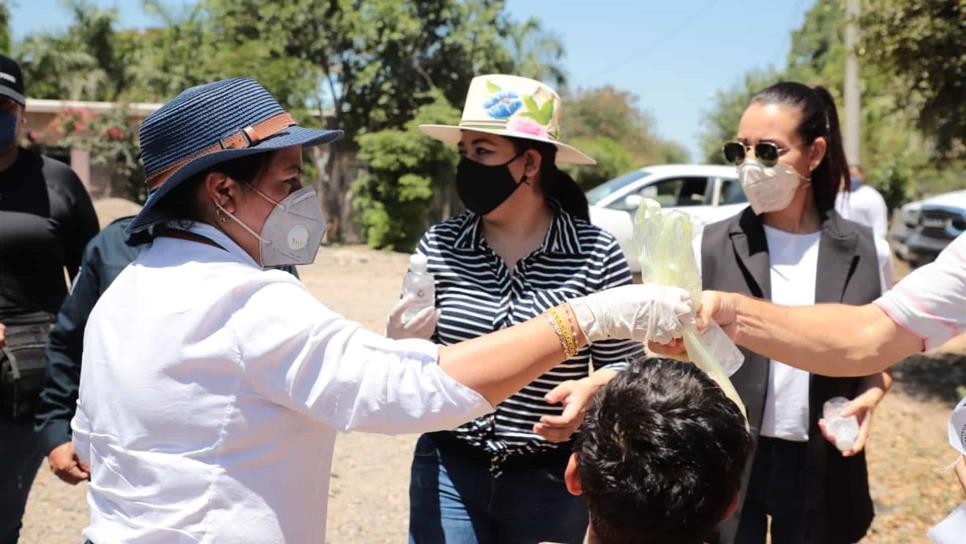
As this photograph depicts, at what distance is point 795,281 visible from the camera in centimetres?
293

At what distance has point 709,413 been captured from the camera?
5.22 ft

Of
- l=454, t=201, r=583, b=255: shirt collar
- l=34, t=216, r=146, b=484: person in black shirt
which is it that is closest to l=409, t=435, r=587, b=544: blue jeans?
l=454, t=201, r=583, b=255: shirt collar

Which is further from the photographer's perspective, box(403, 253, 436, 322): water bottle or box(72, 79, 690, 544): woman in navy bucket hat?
box(403, 253, 436, 322): water bottle

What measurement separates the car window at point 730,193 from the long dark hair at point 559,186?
10376 mm

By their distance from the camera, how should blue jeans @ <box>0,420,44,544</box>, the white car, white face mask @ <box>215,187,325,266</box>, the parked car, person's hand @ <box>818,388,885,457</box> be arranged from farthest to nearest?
the parked car, the white car, blue jeans @ <box>0,420,44,544</box>, person's hand @ <box>818,388,885,457</box>, white face mask @ <box>215,187,325,266</box>

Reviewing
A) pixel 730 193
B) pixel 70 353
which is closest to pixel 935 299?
pixel 70 353

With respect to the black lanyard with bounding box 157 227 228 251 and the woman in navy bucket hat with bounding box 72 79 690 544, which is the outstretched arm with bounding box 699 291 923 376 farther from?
the black lanyard with bounding box 157 227 228 251

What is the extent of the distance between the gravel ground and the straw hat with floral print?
9.58ft

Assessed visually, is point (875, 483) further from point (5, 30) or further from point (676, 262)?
point (5, 30)

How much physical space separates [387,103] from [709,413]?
2107 centimetres

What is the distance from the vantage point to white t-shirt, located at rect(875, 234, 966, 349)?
7.14 feet

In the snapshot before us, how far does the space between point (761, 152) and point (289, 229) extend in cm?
168

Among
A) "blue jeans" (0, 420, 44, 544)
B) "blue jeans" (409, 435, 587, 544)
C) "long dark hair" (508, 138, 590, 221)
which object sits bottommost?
"blue jeans" (0, 420, 44, 544)

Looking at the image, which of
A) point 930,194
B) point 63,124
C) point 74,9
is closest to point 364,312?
point 63,124
